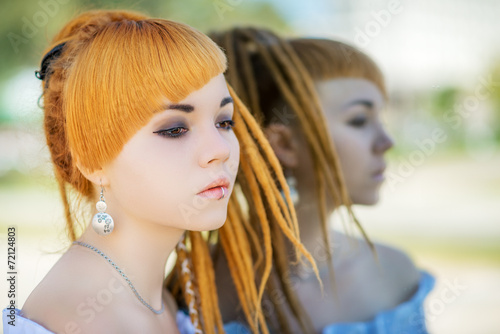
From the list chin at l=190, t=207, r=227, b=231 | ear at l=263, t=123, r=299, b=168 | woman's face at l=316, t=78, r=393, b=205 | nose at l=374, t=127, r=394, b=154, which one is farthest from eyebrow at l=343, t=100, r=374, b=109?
chin at l=190, t=207, r=227, b=231

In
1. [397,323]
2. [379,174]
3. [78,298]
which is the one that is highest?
[78,298]

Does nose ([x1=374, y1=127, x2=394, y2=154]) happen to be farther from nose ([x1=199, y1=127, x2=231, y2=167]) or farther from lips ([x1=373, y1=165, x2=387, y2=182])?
nose ([x1=199, y1=127, x2=231, y2=167])

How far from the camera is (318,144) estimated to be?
6.21 feet

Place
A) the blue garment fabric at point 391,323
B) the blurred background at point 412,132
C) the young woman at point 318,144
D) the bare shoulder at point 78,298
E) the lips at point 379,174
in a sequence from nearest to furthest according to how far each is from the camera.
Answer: the bare shoulder at point 78,298
the blue garment fabric at point 391,323
the young woman at point 318,144
the lips at point 379,174
the blurred background at point 412,132

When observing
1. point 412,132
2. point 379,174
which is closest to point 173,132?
point 379,174

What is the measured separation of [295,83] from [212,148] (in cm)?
81

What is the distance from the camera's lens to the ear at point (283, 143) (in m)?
1.98

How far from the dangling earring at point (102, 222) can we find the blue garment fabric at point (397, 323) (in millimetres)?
1023

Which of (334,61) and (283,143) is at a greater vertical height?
(334,61)

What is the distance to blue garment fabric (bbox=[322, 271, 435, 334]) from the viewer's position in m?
1.91

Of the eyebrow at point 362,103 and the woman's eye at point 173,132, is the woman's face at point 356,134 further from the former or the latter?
the woman's eye at point 173,132

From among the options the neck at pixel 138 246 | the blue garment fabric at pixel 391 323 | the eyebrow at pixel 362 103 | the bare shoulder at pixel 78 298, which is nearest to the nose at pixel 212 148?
the neck at pixel 138 246

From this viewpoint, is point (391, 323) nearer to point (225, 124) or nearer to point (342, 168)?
point (342, 168)

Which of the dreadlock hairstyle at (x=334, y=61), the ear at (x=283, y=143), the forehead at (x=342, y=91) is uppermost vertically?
the dreadlock hairstyle at (x=334, y=61)
